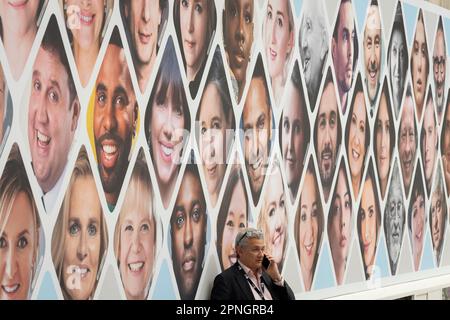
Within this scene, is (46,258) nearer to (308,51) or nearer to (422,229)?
(308,51)

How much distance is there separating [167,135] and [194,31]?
0.62m

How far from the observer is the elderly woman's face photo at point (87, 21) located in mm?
5570

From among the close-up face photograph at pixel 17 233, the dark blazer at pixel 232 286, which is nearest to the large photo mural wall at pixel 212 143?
the close-up face photograph at pixel 17 233

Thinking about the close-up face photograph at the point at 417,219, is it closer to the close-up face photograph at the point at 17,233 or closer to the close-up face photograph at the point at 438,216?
the close-up face photograph at the point at 438,216

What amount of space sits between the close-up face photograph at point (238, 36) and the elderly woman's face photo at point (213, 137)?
0.21 metres

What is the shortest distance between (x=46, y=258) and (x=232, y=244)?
1608mm

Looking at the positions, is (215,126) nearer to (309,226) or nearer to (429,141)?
(309,226)

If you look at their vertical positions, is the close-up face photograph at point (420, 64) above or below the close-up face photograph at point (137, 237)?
above

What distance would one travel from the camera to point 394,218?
28.4ft

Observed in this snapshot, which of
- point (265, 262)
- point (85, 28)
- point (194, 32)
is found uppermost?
point (194, 32)

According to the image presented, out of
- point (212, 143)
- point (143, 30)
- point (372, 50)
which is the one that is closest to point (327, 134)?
point (372, 50)

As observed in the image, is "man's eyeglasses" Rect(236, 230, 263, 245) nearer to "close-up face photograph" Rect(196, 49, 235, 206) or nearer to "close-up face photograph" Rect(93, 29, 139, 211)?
"close-up face photograph" Rect(196, 49, 235, 206)
